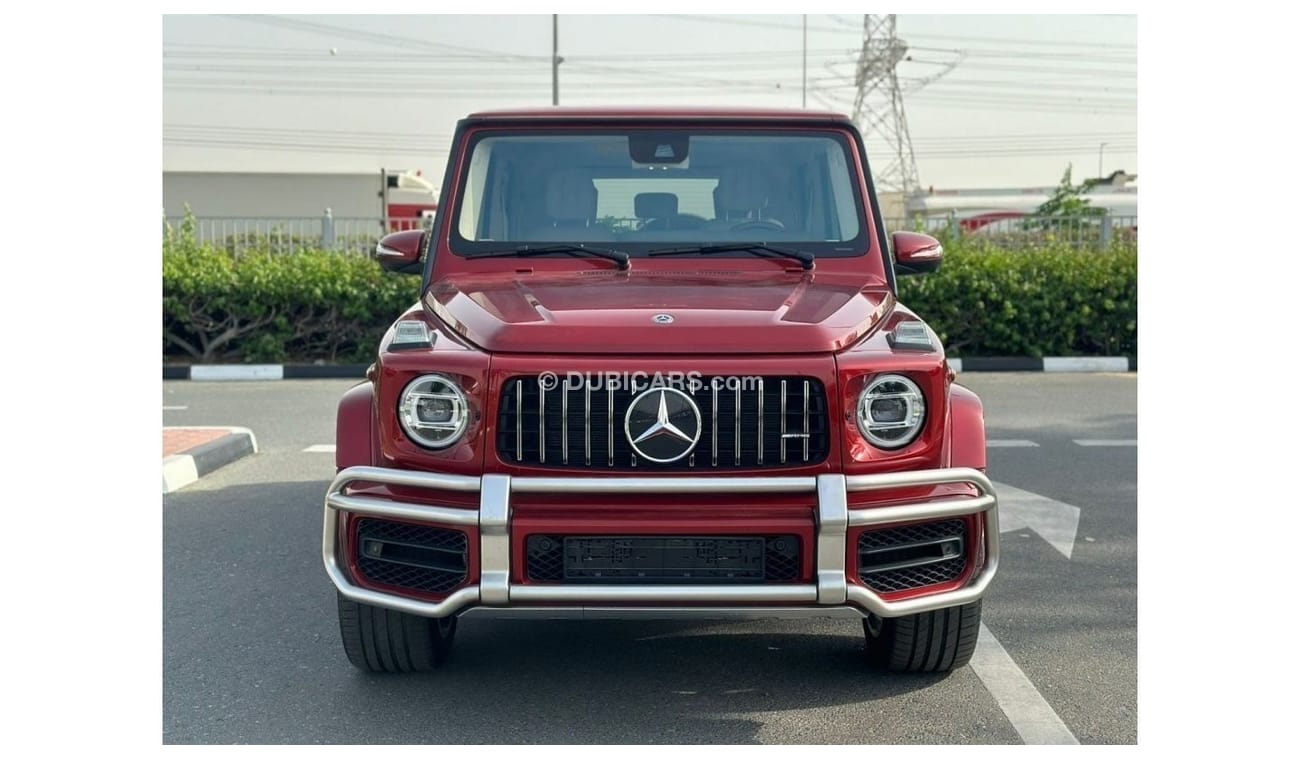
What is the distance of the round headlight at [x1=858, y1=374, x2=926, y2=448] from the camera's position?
3.66m

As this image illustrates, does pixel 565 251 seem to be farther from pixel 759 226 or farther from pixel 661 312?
pixel 661 312

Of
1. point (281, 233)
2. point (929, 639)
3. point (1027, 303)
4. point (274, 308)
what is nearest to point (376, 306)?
point (274, 308)

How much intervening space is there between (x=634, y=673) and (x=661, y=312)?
1241 mm

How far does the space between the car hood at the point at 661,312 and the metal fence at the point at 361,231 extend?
39.2 ft

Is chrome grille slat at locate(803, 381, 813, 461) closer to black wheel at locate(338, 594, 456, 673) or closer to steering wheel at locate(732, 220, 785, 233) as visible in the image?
black wheel at locate(338, 594, 456, 673)

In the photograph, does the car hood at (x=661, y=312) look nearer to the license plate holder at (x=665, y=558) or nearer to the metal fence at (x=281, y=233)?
the license plate holder at (x=665, y=558)

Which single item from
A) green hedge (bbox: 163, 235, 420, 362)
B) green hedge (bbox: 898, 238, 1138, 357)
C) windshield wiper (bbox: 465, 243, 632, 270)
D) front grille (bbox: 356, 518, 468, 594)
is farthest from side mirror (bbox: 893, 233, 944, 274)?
green hedge (bbox: 163, 235, 420, 362)

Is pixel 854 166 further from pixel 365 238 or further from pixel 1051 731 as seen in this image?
pixel 365 238

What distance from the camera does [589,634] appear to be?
186 inches

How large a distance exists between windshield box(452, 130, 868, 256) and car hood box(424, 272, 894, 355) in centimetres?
37

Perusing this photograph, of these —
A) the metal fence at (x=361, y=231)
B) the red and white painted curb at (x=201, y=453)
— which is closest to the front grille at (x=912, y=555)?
the red and white painted curb at (x=201, y=453)

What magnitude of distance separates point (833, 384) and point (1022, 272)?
12.3 metres

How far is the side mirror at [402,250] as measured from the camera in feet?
16.4

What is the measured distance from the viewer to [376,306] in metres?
15.1
